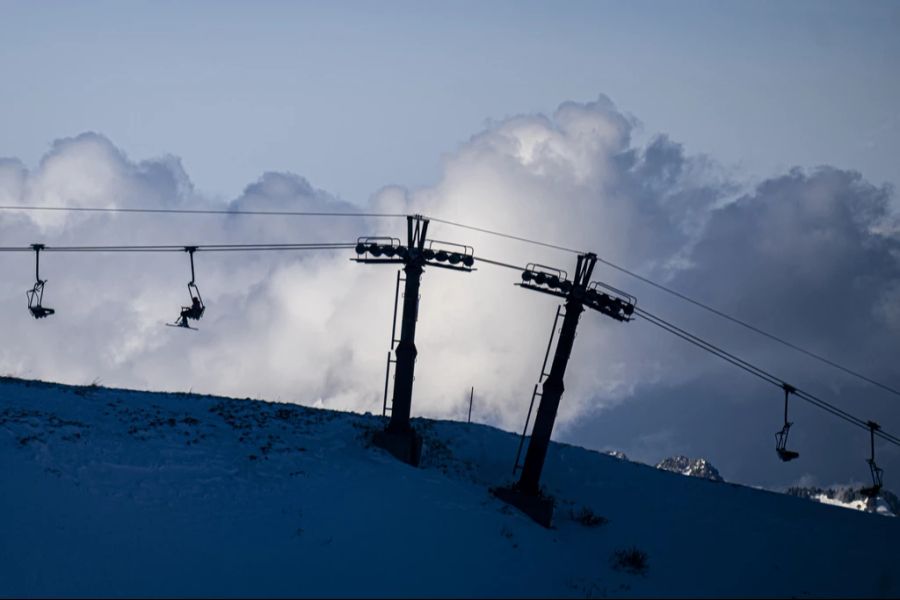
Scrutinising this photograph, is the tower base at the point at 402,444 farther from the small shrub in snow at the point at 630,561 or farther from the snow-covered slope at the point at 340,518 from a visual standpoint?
the small shrub in snow at the point at 630,561

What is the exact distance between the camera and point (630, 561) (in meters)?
36.1

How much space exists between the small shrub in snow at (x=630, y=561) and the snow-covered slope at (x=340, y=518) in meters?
0.18

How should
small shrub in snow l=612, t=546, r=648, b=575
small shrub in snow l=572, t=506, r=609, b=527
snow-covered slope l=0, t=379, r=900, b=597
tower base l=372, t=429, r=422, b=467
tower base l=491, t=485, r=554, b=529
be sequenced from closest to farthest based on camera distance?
snow-covered slope l=0, t=379, r=900, b=597
small shrub in snow l=612, t=546, r=648, b=575
tower base l=491, t=485, r=554, b=529
small shrub in snow l=572, t=506, r=609, b=527
tower base l=372, t=429, r=422, b=467

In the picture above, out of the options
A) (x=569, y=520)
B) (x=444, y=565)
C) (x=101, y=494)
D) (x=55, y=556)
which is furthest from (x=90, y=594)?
(x=569, y=520)

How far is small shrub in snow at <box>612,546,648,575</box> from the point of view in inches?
1398

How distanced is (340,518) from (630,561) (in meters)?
11.0

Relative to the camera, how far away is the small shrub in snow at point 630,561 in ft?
116

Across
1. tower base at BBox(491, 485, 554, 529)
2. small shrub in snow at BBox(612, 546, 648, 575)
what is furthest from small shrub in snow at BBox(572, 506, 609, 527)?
small shrub in snow at BBox(612, 546, 648, 575)

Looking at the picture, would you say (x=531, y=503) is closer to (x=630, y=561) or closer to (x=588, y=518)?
(x=588, y=518)

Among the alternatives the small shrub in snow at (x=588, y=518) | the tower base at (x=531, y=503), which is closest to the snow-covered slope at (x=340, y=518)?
the small shrub in snow at (x=588, y=518)

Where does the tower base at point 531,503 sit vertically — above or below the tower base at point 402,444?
below

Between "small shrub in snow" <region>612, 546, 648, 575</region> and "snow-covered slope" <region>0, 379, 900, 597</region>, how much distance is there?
18 centimetres

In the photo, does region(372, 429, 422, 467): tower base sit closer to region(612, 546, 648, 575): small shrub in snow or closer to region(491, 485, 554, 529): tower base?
region(491, 485, 554, 529): tower base

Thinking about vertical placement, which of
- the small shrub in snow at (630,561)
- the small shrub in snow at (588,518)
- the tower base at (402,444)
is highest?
the tower base at (402,444)
